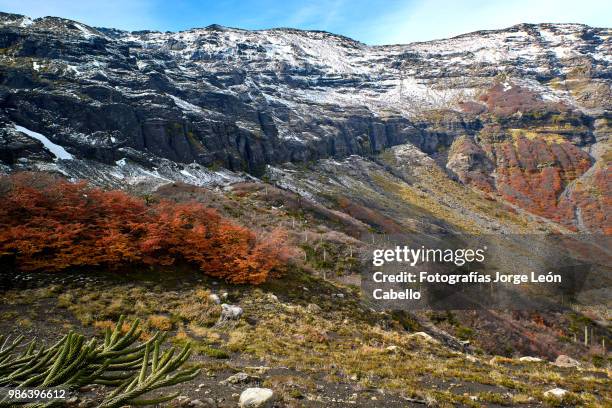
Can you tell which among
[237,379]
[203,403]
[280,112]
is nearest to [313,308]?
[237,379]

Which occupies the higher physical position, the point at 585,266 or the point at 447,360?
the point at 447,360

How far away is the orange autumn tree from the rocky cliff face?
108ft

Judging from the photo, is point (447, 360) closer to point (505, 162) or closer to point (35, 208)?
point (35, 208)

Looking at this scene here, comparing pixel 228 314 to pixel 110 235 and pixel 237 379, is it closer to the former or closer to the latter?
pixel 237 379

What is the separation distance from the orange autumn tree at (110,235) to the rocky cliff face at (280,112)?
1297 inches

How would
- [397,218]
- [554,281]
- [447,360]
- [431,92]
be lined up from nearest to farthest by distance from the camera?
1. [447,360]
2. [554,281]
3. [397,218]
4. [431,92]

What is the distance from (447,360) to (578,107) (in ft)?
596

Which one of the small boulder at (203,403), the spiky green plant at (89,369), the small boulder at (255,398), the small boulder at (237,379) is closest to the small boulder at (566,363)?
the small boulder at (237,379)

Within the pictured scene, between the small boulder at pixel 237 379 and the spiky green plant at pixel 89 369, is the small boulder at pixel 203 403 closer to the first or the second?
the small boulder at pixel 237 379

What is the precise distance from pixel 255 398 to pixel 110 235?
16.3 meters

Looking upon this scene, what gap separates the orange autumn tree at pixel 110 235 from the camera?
19.0 meters

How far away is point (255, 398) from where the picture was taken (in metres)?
7.77

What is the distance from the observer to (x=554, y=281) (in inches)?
1890

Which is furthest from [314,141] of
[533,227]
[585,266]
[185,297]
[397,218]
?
[185,297]
